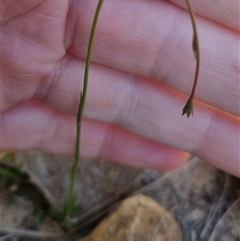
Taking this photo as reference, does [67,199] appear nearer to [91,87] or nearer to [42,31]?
[91,87]

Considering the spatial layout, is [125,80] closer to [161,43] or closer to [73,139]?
[161,43]

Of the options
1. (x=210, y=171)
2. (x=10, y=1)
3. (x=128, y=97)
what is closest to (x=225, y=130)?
(x=210, y=171)

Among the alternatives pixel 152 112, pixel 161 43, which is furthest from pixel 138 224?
pixel 161 43

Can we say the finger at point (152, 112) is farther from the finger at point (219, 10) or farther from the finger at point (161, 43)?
the finger at point (219, 10)

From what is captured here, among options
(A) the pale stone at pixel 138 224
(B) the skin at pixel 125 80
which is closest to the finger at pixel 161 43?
(B) the skin at pixel 125 80

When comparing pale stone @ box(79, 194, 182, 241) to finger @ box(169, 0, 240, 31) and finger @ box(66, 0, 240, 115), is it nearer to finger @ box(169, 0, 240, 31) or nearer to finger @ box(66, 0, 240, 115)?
finger @ box(66, 0, 240, 115)

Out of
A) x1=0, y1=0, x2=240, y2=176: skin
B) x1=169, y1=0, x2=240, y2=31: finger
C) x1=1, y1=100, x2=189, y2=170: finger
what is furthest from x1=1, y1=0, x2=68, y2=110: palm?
→ x1=169, y1=0, x2=240, y2=31: finger

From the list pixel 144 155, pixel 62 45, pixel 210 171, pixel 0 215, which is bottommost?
pixel 0 215
